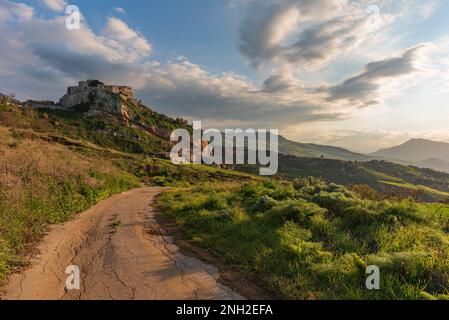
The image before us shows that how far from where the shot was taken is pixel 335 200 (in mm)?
12562

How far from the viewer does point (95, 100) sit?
116688 mm

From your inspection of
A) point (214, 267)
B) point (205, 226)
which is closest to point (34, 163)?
point (205, 226)

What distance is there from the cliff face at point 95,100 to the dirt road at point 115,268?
109 m

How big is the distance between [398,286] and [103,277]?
→ 689 cm

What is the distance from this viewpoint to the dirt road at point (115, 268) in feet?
20.2

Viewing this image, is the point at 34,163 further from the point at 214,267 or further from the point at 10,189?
the point at 214,267

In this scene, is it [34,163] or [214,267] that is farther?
[34,163]

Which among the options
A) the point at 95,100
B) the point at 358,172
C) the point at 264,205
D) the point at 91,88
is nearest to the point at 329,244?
A: the point at 264,205

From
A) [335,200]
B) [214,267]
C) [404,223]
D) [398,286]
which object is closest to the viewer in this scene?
[398,286]

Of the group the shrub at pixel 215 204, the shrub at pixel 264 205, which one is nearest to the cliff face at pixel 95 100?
the shrub at pixel 215 204

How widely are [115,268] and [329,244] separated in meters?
6.44

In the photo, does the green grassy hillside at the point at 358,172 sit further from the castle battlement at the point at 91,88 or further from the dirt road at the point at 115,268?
the dirt road at the point at 115,268

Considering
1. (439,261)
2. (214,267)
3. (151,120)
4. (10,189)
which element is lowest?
(214,267)

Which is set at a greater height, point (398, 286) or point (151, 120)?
point (151, 120)
